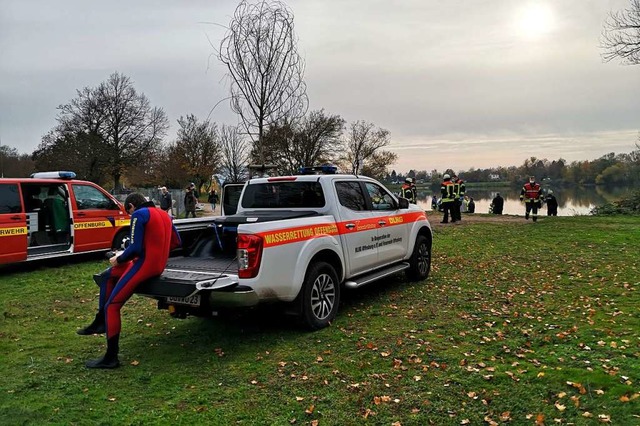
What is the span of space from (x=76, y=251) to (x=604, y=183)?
5123 cm

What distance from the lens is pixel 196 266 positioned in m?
5.95

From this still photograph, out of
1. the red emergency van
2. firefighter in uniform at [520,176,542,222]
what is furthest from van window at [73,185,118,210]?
firefighter in uniform at [520,176,542,222]

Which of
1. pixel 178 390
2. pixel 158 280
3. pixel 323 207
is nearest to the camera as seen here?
pixel 178 390

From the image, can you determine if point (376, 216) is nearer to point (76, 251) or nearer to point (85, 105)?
point (76, 251)

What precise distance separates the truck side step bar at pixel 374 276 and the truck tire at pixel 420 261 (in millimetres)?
295

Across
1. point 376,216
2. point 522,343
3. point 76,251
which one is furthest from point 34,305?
point 522,343

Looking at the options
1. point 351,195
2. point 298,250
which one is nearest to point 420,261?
point 351,195

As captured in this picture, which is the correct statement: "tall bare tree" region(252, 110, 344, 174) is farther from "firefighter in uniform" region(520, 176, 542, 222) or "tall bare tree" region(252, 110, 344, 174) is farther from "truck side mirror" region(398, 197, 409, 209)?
"truck side mirror" region(398, 197, 409, 209)

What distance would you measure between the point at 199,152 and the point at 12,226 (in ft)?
127

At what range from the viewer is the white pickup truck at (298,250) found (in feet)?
16.5

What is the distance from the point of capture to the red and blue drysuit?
4875 mm

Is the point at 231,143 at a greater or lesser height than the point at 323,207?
greater


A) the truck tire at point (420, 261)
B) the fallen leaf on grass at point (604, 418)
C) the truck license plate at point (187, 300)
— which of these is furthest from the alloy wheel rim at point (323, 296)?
the fallen leaf on grass at point (604, 418)

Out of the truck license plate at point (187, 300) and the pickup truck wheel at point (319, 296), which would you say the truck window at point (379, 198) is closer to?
the pickup truck wheel at point (319, 296)
